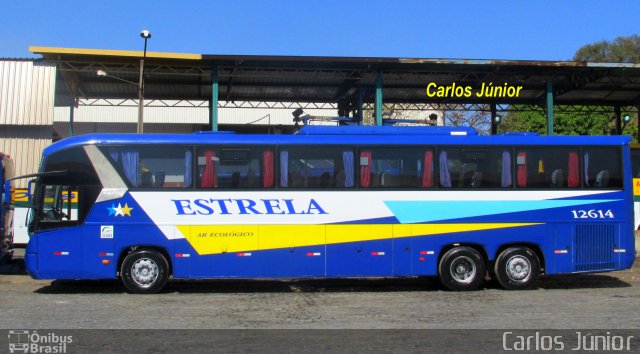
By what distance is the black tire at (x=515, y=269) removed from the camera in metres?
11.8

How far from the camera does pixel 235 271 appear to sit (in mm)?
11344

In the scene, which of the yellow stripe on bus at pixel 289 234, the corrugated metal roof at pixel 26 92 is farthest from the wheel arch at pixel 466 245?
the corrugated metal roof at pixel 26 92

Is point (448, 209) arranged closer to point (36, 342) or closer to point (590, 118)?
point (36, 342)

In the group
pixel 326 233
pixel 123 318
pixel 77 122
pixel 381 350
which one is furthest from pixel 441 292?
pixel 77 122

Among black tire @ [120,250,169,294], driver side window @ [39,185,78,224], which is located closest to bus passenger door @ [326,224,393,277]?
black tire @ [120,250,169,294]

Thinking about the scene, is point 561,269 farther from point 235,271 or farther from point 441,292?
point 235,271

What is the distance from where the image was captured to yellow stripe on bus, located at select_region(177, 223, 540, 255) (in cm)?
1130

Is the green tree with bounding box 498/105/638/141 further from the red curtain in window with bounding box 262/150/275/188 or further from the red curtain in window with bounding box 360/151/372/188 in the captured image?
the red curtain in window with bounding box 262/150/275/188

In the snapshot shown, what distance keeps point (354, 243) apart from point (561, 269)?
4.33 meters

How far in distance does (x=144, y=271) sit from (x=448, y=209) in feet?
20.1

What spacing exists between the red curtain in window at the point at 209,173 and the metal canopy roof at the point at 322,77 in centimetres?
1259

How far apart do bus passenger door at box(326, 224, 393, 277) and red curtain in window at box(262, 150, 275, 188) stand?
1.46m

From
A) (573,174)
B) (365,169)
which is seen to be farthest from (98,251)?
(573,174)

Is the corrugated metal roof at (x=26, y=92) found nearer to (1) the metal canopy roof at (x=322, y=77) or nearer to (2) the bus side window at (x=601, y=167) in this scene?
(1) the metal canopy roof at (x=322, y=77)
